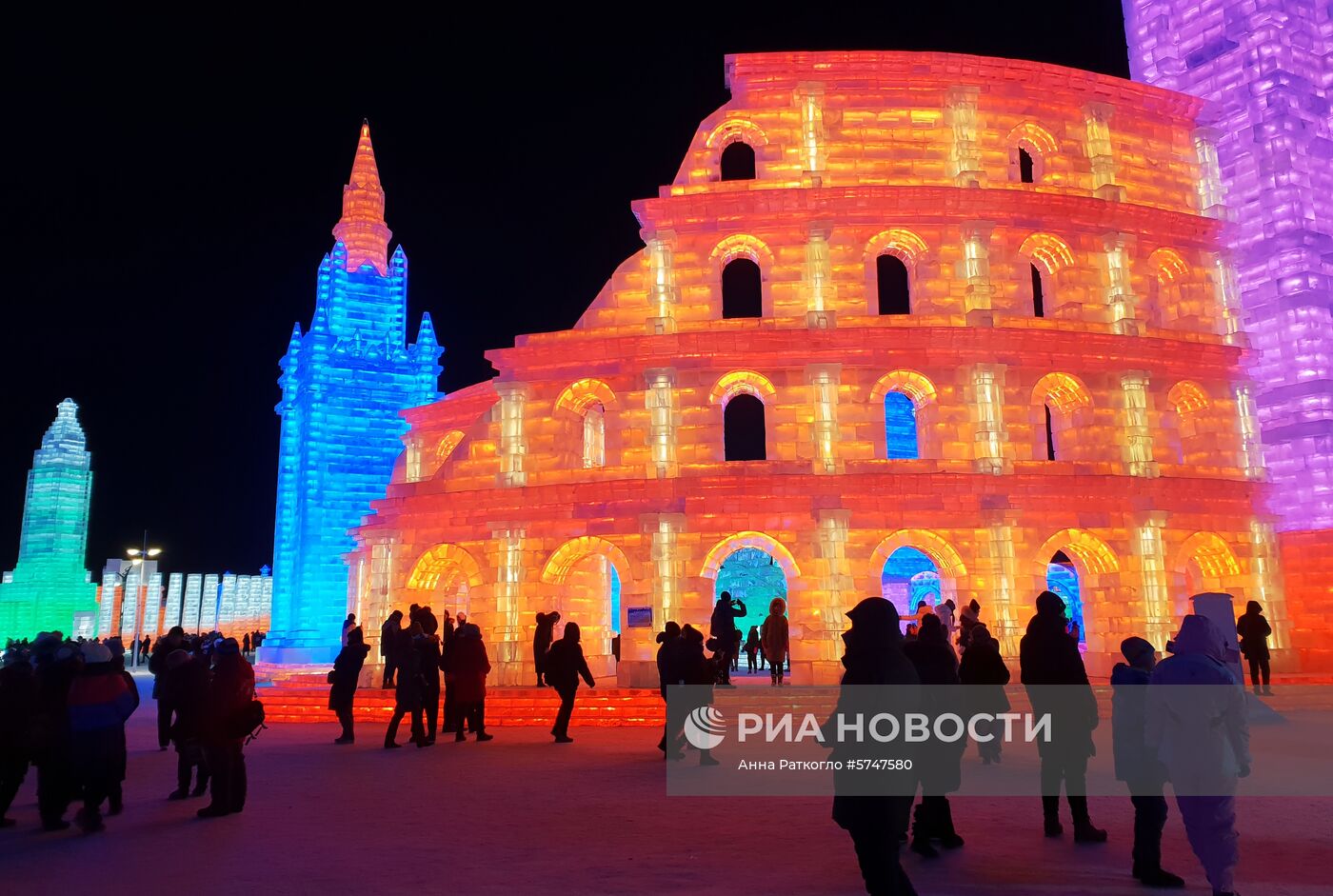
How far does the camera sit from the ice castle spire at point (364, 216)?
44000mm

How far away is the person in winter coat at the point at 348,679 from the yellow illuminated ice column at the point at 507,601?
5.88 metres

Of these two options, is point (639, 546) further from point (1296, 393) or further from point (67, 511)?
point (67, 511)

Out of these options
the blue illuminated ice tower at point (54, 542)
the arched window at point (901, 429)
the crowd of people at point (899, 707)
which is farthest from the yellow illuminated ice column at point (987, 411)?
the blue illuminated ice tower at point (54, 542)

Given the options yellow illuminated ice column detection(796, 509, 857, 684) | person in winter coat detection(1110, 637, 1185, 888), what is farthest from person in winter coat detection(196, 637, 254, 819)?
yellow illuminated ice column detection(796, 509, 857, 684)

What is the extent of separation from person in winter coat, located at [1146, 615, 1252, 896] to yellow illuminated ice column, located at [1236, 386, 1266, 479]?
63.7 feet

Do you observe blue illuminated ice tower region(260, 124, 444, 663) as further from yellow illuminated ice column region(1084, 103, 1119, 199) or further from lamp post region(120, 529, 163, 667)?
yellow illuminated ice column region(1084, 103, 1119, 199)

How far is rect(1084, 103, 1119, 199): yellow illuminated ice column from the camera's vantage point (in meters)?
23.6

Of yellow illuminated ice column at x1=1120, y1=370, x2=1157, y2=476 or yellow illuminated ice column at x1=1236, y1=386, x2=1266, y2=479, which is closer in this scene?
yellow illuminated ice column at x1=1120, y1=370, x2=1157, y2=476

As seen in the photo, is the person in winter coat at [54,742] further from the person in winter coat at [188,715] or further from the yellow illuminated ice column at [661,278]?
the yellow illuminated ice column at [661,278]

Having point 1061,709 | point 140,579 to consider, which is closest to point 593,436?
point 1061,709

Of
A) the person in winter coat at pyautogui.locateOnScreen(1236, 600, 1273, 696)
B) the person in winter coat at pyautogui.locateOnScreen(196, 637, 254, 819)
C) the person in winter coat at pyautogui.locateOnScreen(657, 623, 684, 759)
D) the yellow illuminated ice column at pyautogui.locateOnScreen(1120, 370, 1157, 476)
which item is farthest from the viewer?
the yellow illuminated ice column at pyautogui.locateOnScreen(1120, 370, 1157, 476)

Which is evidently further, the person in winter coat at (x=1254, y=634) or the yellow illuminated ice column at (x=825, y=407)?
the yellow illuminated ice column at (x=825, y=407)

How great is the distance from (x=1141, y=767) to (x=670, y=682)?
6720 mm

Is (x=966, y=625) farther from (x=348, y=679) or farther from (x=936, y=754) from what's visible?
(x=348, y=679)
